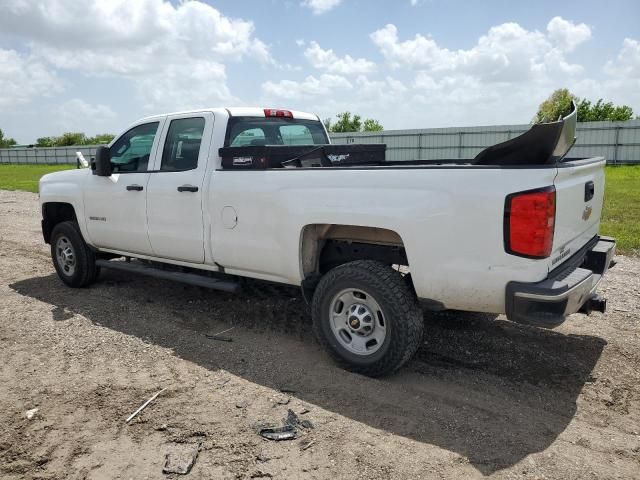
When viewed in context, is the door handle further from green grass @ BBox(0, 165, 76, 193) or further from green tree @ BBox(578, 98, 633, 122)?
green tree @ BBox(578, 98, 633, 122)

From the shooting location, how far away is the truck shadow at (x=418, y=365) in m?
3.43

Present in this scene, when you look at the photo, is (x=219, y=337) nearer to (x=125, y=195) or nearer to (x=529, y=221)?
(x=125, y=195)

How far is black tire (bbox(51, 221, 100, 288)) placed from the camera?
6.51 metres

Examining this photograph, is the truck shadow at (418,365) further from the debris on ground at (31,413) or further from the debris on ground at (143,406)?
the debris on ground at (31,413)

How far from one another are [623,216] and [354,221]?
9153mm

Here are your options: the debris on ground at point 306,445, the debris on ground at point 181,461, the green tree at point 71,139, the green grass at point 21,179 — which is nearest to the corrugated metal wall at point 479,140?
the green grass at point 21,179

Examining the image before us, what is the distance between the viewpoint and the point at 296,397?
3.86m

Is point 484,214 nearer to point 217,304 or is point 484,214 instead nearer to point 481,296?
point 481,296

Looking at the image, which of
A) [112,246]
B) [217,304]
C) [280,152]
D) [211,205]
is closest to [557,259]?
[280,152]

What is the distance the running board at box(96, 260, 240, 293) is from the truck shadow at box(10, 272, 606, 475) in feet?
1.28

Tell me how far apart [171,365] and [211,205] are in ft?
4.62

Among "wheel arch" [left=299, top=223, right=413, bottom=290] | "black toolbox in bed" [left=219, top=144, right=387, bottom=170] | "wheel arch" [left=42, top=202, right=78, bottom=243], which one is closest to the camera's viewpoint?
"wheel arch" [left=299, top=223, right=413, bottom=290]

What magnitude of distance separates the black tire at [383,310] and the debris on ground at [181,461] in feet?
4.39

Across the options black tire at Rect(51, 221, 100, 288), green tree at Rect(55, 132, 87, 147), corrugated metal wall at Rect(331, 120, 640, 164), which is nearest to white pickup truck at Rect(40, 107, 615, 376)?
black tire at Rect(51, 221, 100, 288)
